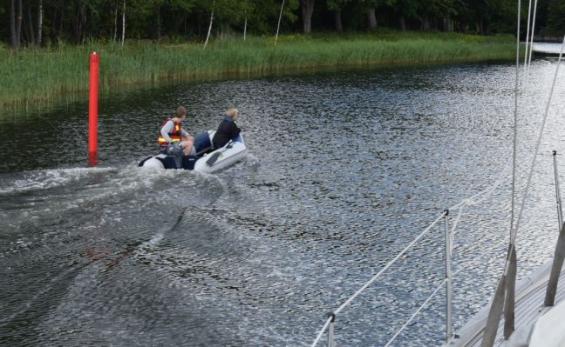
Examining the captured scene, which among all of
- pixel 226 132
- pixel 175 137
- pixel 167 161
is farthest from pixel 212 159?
pixel 226 132

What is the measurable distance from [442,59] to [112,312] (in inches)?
1841

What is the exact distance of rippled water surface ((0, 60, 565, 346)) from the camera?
8883 millimetres

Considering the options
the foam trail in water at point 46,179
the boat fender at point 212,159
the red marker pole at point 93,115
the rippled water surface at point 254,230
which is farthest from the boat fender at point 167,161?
the red marker pole at point 93,115

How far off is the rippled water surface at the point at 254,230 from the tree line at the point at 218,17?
53.4 ft

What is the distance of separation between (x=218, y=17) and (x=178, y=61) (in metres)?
17.0

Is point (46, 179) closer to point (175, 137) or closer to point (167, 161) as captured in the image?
point (167, 161)

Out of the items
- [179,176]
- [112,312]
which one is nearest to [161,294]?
[112,312]

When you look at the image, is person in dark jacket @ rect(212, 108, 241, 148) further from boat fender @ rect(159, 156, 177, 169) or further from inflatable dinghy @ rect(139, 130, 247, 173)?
boat fender @ rect(159, 156, 177, 169)

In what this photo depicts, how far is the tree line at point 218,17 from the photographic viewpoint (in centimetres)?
4272

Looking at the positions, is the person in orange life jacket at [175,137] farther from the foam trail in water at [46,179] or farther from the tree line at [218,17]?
the tree line at [218,17]

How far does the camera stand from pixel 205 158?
652 inches


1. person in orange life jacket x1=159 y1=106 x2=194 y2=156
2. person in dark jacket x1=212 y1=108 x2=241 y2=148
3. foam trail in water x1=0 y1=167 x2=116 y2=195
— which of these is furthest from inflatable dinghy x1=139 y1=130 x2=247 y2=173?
foam trail in water x1=0 y1=167 x2=116 y2=195

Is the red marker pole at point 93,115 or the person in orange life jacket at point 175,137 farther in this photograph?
the red marker pole at point 93,115

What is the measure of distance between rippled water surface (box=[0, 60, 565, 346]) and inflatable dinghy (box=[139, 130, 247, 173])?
28 centimetres
